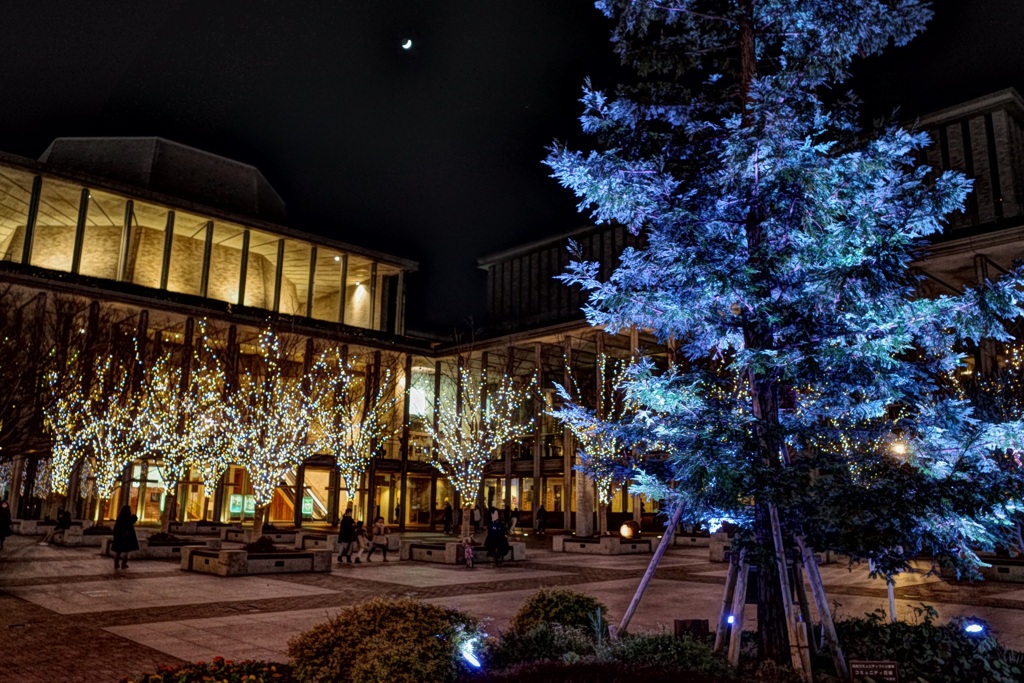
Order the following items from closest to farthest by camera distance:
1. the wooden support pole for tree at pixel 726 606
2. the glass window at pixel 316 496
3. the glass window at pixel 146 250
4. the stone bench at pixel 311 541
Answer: the wooden support pole for tree at pixel 726 606 → the stone bench at pixel 311 541 → the glass window at pixel 146 250 → the glass window at pixel 316 496

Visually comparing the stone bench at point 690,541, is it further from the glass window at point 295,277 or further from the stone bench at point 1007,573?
the glass window at point 295,277

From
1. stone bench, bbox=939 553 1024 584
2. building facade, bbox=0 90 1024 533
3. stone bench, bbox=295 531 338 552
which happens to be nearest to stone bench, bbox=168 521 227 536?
building facade, bbox=0 90 1024 533

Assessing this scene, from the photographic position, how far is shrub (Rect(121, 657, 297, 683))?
5.98m

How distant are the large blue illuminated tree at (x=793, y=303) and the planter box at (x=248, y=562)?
13.4 m

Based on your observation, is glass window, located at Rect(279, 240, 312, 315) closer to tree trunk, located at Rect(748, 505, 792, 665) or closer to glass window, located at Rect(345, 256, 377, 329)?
glass window, located at Rect(345, 256, 377, 329)

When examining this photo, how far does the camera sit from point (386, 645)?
6.27 meters

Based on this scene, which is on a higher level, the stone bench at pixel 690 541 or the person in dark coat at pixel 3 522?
the person in dark coat at pixel 3 522

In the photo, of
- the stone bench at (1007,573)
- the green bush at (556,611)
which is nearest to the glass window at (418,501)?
the stone bench at (1007,573)

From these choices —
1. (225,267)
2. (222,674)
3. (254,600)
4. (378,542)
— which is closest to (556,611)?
(222,674)

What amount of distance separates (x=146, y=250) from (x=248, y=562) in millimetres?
36206

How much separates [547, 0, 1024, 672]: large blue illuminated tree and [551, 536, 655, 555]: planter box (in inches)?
819

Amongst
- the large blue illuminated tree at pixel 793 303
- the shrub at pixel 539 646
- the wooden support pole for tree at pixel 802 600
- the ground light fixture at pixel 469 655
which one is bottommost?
the shrub at pixel 539 646

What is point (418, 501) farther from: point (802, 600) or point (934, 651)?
point (934, 651)

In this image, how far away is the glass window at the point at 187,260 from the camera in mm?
49531
